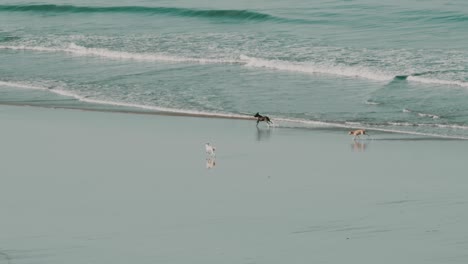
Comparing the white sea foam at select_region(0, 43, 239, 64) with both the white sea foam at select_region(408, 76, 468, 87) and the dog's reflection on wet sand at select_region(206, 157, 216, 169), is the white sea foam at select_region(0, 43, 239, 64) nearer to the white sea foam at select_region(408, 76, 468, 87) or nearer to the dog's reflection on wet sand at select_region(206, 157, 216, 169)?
the white sea foam at select_region(408, 76, 468, 87)

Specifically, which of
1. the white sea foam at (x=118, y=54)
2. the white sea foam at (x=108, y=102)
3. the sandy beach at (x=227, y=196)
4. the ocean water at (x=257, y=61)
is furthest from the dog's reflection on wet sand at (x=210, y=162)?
the white sea foam at (x=118, y=54)

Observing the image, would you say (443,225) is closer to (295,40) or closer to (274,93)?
(274,93)

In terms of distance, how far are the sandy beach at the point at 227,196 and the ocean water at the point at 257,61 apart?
186 centimetres

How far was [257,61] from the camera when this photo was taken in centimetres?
2111

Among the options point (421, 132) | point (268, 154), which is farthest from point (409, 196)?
point (421, 132)

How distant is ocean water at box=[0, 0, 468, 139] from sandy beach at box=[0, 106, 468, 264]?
186 centimetres

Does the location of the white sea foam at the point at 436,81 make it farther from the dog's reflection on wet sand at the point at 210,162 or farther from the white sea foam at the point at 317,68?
the dog's reflection on wet sand at the point at 210,162

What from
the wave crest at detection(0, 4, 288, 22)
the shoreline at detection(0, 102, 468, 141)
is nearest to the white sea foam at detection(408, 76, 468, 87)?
the shoreline at detection(0, 102, 468, 141)

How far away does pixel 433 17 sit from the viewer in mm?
26281

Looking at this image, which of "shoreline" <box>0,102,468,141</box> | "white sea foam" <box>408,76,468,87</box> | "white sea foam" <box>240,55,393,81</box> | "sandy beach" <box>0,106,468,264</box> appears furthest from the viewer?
"white sea foam" <box>240,55,393,81</box>

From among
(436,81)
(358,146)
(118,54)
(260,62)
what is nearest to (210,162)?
(358,146)

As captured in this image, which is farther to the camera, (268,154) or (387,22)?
(387,22)

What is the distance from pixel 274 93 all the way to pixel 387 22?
8.76 metres

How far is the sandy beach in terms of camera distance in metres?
8.99
